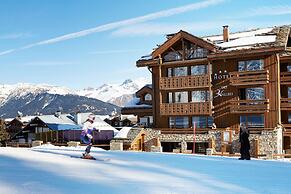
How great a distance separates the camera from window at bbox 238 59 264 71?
98.7ft

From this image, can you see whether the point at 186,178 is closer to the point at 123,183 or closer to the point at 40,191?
the point at 123,183

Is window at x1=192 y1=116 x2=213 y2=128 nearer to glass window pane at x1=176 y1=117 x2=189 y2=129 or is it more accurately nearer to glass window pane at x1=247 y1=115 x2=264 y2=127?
glass window pane at x1=176 y1=117 x2=189 y2=129

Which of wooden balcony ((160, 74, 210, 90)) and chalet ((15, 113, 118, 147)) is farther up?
wooden balcony ((160, 74, 210, 90))

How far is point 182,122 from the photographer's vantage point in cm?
3384

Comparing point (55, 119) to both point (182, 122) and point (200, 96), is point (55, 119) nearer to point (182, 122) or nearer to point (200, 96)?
point (182, 122)

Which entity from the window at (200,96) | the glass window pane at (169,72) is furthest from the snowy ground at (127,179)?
the glass window pane at (169,72)

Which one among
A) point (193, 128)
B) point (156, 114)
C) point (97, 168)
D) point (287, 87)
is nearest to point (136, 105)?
point (156, 114)

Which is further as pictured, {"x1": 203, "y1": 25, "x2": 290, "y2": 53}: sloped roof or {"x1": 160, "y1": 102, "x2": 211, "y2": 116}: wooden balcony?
{"x1": 160, "y1": 102, "x2": 211, "y2": 116}: wooden balcony

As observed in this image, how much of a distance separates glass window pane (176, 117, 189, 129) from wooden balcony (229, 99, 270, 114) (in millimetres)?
4174

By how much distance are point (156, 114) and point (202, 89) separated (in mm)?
4731

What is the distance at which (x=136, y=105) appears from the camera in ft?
128

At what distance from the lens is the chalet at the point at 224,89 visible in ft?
97.0

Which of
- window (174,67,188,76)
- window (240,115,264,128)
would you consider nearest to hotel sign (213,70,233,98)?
window (240,115,264,128)

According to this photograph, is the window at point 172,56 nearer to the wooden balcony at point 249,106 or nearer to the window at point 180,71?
the window at point 180,71
